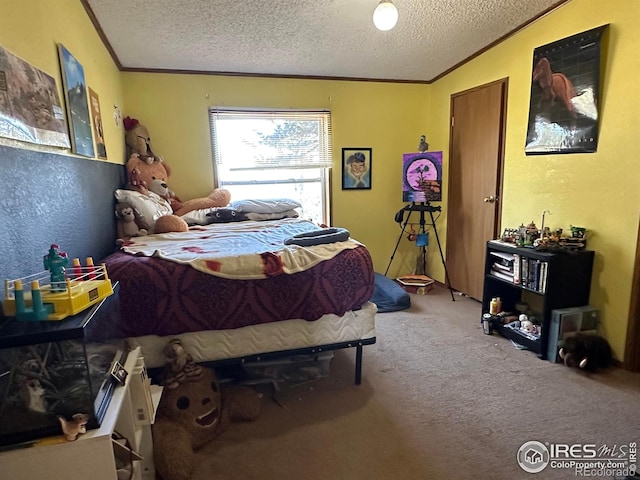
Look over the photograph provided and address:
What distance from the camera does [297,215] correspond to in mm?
3547

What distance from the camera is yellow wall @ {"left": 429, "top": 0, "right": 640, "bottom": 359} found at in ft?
7.31

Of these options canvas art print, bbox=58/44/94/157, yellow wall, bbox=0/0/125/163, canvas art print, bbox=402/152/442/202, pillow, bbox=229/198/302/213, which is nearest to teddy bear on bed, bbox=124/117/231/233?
yellow wall, bbox=0/0/125/163

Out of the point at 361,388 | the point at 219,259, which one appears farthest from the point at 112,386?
the point at 361,388

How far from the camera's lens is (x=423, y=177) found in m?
3.69

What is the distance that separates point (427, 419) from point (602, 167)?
1973mm

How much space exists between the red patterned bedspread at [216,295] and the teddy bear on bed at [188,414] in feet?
0.53

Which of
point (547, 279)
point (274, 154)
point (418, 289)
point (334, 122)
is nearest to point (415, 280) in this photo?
point (418, 289)

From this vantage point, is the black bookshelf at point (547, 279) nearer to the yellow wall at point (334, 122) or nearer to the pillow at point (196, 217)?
the yellow wall at point (334, 122)

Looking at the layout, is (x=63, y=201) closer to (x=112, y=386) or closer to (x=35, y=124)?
(x=35, y=124)

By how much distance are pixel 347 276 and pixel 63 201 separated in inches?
55.5

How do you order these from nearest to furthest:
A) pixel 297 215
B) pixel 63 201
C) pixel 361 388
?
pixel 63 201, pixel 361 388, pixel 297 215

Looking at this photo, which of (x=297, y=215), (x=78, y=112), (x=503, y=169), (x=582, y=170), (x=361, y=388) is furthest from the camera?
(x=297, y=215)

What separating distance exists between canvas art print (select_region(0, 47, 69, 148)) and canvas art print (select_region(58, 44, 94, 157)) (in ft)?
0.46

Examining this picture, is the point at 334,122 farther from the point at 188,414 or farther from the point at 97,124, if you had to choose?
the point at 188,414
